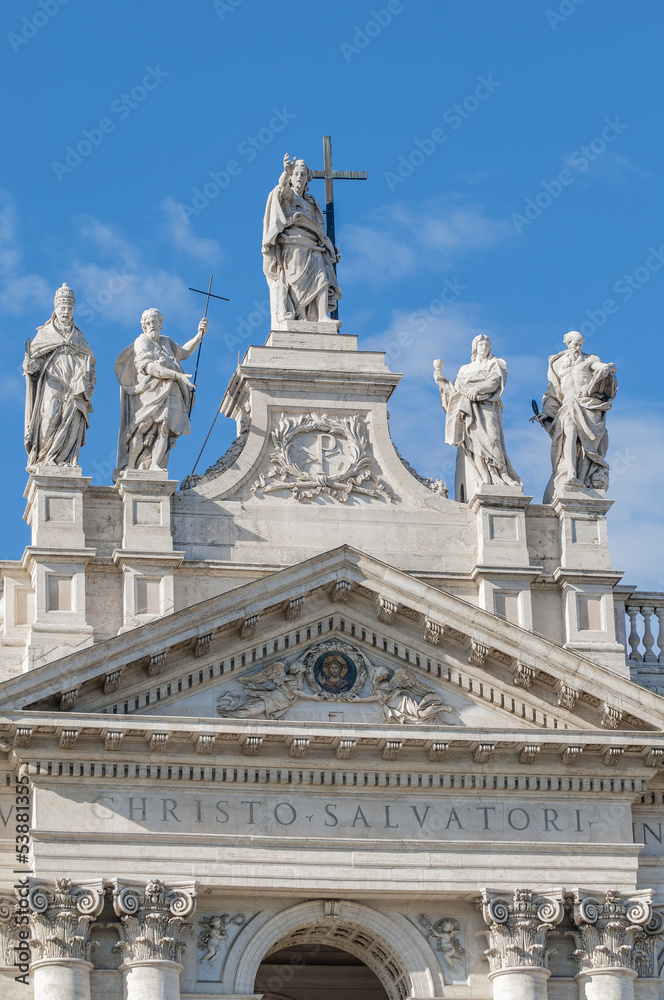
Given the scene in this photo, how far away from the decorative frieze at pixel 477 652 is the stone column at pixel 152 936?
15.4 feet

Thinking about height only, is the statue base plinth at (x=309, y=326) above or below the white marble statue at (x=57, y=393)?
above

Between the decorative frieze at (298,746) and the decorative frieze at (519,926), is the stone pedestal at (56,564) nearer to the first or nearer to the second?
the decorative frieze at (298,746)

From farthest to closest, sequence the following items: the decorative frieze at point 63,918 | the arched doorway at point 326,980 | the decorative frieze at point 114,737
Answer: the arched doorway at point 326,980, the decorative frieze at point 114,737, the decorative frieze at point 63,918

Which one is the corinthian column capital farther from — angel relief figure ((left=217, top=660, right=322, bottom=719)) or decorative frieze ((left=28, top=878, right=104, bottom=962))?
decorative frieze ((left=28, top=878, right=104, bottom=962))

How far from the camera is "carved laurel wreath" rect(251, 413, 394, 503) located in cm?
3588

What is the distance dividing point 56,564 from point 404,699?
15.8 ft

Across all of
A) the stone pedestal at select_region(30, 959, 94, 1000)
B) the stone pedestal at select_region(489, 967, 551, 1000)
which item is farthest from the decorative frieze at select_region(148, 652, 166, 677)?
the stone pedestal at select_region(489, 967, 551, 1000)

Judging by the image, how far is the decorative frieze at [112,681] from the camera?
1300 inches

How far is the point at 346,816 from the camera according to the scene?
33656 mm

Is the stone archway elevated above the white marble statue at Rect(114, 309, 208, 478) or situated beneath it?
situated beneath

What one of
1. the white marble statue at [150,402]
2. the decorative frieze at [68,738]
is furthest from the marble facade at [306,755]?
the white marble statue at [150,402]

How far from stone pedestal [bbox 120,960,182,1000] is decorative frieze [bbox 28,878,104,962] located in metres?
0.59

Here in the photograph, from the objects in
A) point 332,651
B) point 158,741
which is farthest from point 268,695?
point 158,741

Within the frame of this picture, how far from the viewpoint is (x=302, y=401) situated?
36.5m
